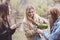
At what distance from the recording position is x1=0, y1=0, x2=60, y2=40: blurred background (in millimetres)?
2652

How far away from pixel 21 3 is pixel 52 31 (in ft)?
1.90

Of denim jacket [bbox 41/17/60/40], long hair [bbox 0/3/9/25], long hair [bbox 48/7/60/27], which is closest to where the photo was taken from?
denim jacket [bbox 41/17/60/40]

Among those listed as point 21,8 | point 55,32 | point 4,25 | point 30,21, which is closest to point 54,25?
point 55,32

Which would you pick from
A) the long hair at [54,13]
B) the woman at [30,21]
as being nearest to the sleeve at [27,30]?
the woman at [30,21]

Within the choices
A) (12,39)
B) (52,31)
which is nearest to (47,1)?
(52,31)

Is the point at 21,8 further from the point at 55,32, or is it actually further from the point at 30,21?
the point at 55,32

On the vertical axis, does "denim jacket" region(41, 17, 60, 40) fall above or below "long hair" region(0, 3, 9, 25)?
below

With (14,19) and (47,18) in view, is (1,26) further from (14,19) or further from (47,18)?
(47,18)

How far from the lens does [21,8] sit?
→ 268cm

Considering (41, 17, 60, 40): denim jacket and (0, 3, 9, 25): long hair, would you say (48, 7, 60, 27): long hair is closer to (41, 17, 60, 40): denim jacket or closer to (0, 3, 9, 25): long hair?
(41, 17, 60, 40): denim jacket

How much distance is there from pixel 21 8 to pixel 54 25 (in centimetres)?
53

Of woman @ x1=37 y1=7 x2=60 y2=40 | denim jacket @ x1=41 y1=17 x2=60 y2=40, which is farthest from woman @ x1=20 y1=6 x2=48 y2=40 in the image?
denim jacket @ x1=41 y1=17 x2=60 y2=40

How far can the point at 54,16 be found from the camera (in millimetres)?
2477

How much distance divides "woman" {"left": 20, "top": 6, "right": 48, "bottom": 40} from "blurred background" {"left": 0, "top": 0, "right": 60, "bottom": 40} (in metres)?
0.05
